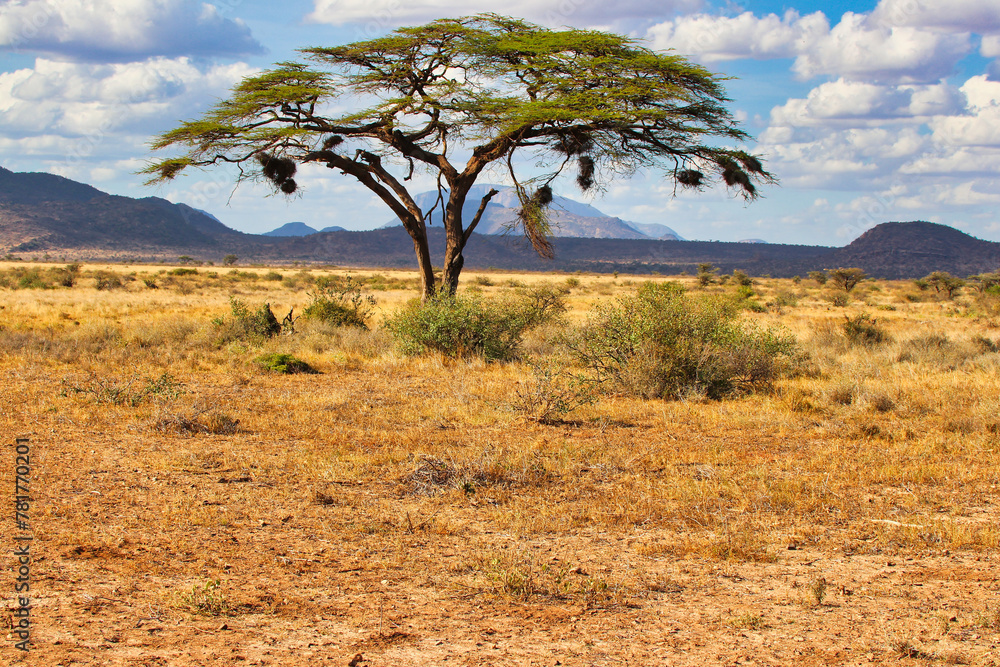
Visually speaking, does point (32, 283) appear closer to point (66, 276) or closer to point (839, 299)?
point (66, 276)

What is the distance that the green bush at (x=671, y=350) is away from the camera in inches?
445

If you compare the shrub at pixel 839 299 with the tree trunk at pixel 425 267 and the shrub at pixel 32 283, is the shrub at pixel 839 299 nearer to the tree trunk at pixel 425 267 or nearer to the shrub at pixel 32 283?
the tree trunk at pixel 425 267

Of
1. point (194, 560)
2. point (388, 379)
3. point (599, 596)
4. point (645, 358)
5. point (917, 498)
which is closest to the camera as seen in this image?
point (599, 596)

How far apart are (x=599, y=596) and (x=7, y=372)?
1113 cm

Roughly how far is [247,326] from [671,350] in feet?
33.5

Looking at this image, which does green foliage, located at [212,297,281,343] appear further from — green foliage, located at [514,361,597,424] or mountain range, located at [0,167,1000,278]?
mountain range, located at [0,167,1000,278]

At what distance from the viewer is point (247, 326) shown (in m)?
17.3

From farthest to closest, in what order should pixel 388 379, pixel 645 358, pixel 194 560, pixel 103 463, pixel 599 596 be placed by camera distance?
pixel 388 379 < pixel 645 358 < pixel 103 463 < pixel 194 560 < pixel 599 596

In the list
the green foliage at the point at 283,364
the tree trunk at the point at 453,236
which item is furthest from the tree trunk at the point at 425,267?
the green foliage at the point at 283,364

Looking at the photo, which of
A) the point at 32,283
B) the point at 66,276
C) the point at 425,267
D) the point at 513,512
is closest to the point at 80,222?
the point at 66,276

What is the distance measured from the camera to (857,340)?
17781 millimetres

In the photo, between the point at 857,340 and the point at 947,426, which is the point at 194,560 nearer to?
the point at 947,426

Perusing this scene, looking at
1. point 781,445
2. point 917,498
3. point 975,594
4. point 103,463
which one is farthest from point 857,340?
point 103,463

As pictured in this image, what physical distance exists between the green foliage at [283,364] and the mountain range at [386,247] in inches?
3771
